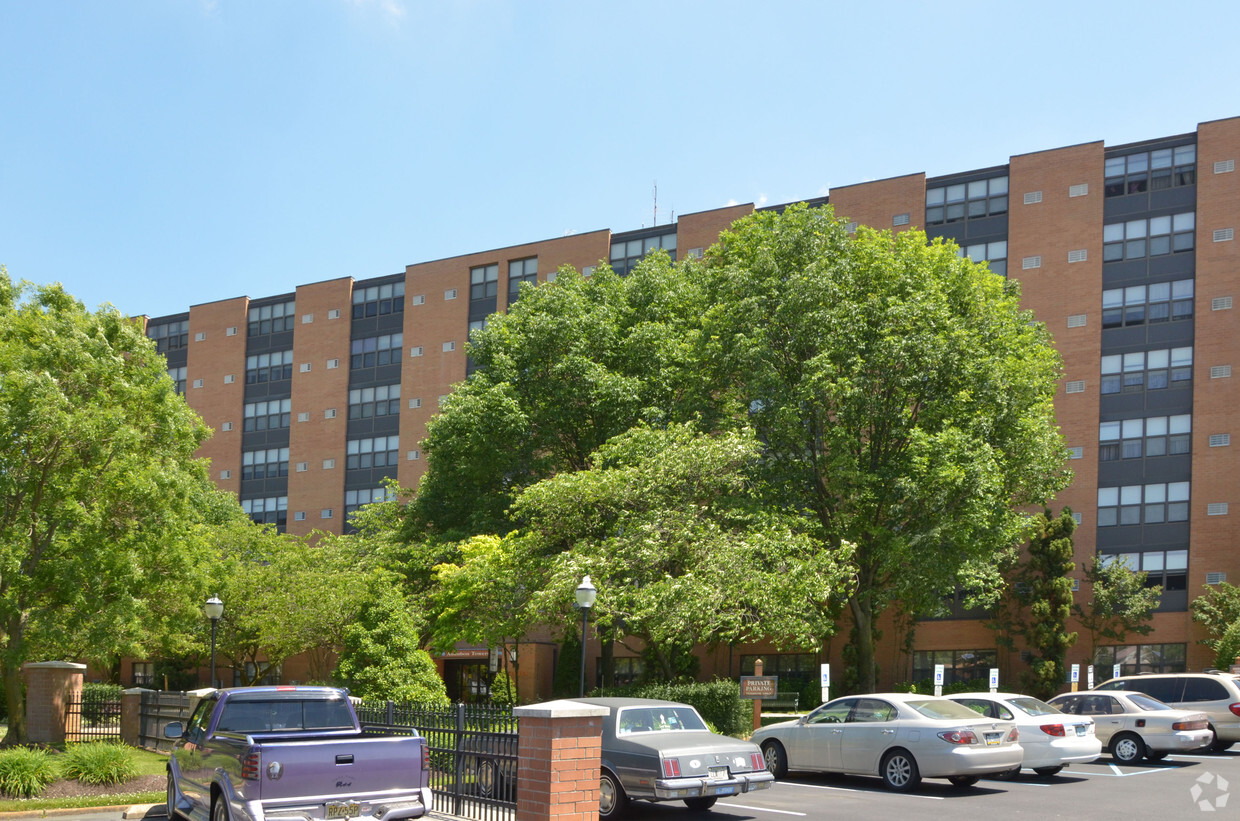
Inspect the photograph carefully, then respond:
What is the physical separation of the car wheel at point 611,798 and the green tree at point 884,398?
16.8 m

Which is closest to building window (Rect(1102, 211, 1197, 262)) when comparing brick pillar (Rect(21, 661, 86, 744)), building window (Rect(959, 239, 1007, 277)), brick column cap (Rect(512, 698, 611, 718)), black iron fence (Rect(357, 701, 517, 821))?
building window (Rect(959, 239, 1007, 277))

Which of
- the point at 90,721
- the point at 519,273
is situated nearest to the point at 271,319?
the point at 519,273

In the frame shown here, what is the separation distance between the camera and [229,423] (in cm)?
6831

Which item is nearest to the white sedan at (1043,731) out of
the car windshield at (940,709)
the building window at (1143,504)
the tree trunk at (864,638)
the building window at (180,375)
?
the car windshield at (940,709)

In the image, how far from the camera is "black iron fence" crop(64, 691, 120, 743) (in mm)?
25531

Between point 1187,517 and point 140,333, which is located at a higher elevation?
point 140,333

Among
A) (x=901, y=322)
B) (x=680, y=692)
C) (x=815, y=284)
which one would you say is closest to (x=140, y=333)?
(x=680, y=692)

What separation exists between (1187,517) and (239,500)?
166 ft

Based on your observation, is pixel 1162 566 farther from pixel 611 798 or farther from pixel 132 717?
pixel 132 717

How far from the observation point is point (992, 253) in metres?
49.6

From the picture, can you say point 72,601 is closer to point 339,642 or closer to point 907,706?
point 907,706

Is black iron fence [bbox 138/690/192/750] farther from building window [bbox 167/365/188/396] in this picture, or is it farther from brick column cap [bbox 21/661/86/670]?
building window [bbox 167/365/188/396]

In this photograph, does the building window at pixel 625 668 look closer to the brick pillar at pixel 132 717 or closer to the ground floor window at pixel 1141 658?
the ground floor window at pixel 1141 658

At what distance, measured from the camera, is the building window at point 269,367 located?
221 feet
